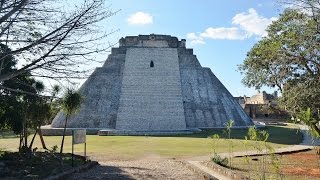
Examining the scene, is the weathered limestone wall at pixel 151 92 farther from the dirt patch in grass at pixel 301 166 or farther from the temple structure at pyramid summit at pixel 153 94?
the dirt patch in grass at pixel 301 166

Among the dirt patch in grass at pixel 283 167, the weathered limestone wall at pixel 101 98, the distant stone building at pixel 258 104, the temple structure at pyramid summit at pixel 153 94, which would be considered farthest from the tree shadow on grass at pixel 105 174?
the distant stone building at pixel 258 104

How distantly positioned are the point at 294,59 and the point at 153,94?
71.7 feet

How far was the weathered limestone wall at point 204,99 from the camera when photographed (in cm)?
3297

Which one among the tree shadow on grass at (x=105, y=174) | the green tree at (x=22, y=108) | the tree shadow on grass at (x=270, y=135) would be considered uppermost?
the green tree at (x=22, y=108)

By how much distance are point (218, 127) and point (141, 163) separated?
62.8 ft

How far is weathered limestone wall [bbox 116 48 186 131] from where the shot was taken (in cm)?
3147

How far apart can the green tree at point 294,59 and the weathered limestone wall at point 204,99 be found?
17.4m

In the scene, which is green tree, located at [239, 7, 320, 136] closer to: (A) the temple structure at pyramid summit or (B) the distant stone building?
(A) the temple structure at pyramid summit

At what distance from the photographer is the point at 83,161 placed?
44.5 ft

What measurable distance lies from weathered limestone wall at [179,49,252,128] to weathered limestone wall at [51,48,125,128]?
5757mm

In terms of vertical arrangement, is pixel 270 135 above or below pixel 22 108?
below

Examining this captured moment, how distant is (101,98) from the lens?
33.7 metres

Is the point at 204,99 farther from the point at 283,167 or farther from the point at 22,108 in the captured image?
the point at 283,167

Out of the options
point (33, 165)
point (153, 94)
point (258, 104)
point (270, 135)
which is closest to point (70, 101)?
point (33, 165)
